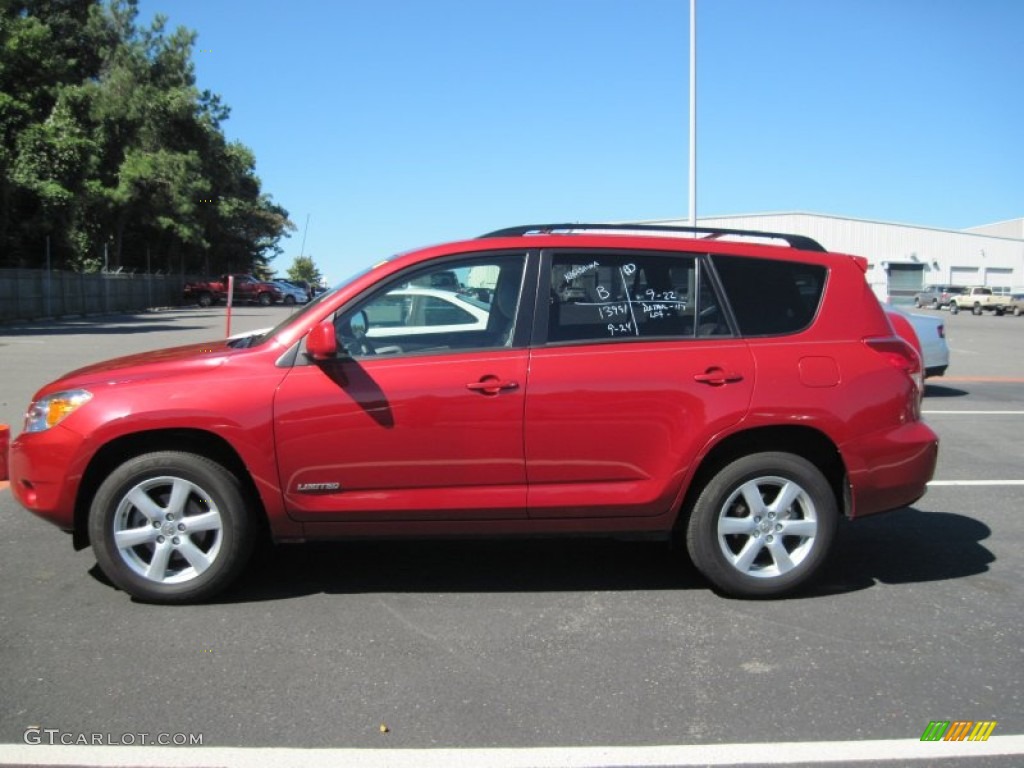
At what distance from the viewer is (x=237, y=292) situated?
172 feet

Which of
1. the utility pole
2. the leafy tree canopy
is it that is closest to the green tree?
the leafy tree canopy

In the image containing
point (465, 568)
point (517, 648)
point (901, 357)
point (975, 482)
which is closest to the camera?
point (517, 648)

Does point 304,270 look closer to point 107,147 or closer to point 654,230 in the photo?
point 107,147

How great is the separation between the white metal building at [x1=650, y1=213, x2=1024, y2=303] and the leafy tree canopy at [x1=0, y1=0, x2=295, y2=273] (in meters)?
35.8

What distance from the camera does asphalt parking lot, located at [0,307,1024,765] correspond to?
3430 millimetres

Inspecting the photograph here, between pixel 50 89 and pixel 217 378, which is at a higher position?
pixel 50 89

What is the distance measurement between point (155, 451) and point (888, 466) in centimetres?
361

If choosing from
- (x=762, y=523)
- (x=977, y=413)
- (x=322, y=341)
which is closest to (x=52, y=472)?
(x=322, y=341)

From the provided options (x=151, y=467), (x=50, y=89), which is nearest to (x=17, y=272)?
(x=50, y=89)

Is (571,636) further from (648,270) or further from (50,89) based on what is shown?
(50,89)

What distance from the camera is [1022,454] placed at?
8.57 m

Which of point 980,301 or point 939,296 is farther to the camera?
point 939,296

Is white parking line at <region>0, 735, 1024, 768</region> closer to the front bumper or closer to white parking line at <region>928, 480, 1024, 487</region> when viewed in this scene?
the front bumper

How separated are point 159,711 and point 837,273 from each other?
150 inches
